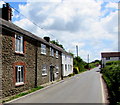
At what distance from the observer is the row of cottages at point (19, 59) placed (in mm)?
13867

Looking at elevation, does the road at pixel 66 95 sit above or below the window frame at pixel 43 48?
below

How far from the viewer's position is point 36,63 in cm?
2067

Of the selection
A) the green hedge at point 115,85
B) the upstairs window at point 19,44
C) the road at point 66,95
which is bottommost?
the road at point 66,95

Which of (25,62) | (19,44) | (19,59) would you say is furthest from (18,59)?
Answer: (25,62)

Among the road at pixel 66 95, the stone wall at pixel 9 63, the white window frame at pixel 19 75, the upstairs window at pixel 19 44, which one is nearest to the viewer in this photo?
the road at pixel 66 95

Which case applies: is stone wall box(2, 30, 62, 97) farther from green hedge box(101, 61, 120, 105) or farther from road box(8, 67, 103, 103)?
green hedge box(101, 61, 120, 105)

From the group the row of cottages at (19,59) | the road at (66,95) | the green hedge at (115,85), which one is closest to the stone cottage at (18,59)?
the row of cottages at (19,59)

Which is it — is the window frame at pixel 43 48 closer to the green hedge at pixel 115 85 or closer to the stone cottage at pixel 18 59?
the stone cottage at pixel 18 59

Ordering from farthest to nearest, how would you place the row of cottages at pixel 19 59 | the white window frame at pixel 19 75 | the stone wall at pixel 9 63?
the white window frame at pixel 19 75 → the row of cottages at pixel 19 59 → the stone wall at pixel 9 63

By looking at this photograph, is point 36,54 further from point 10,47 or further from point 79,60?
point 79,60

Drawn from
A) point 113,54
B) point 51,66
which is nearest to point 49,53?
point 51,66

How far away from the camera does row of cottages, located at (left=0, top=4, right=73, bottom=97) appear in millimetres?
13867

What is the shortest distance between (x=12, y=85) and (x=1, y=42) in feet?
11.2

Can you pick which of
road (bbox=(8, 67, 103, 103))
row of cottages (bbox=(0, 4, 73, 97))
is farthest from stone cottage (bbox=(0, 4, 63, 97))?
road (bbox=(8, 67, 103, 103))
